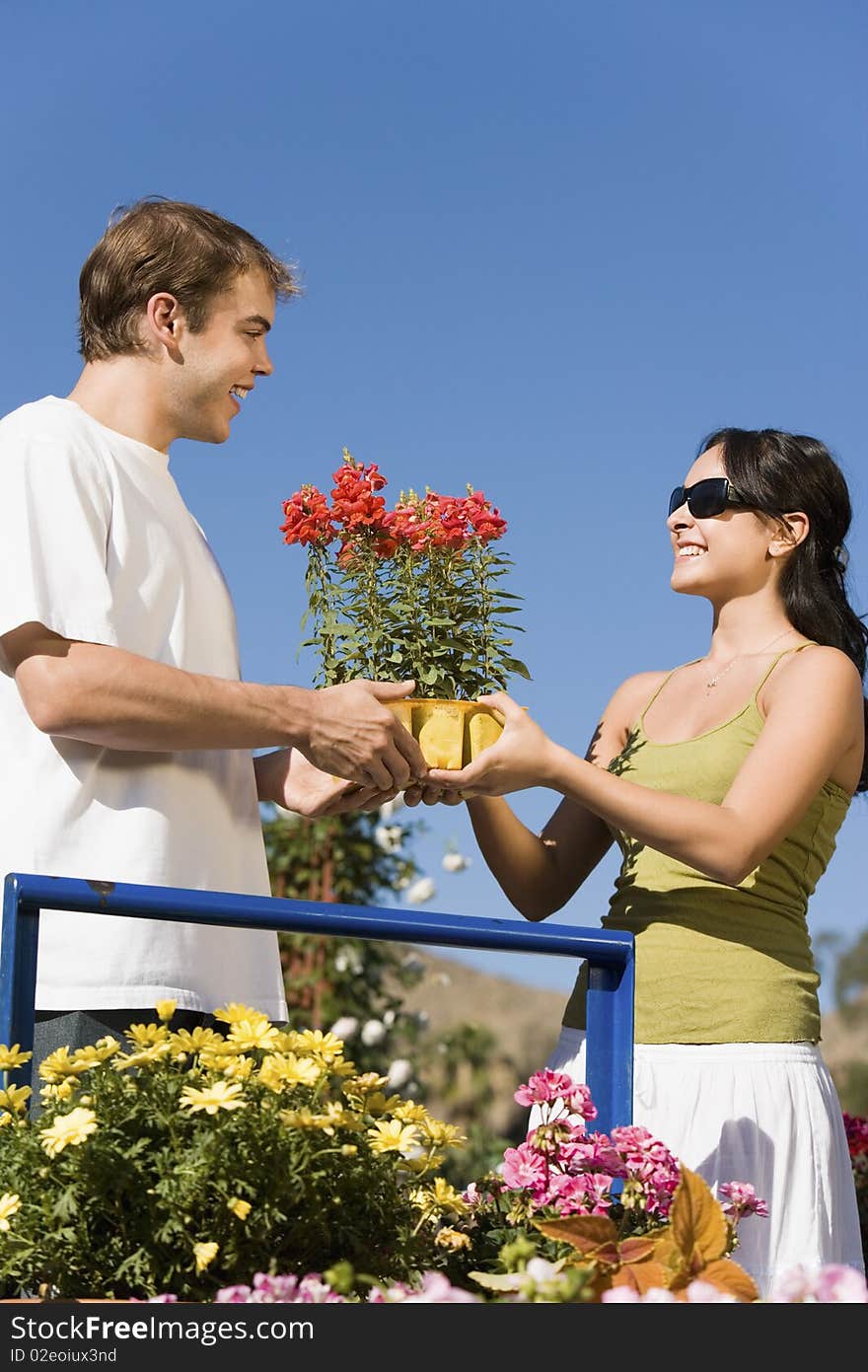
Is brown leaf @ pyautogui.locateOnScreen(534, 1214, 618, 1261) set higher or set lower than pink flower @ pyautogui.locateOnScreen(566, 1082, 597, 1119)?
lower

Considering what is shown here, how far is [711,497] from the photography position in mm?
2836

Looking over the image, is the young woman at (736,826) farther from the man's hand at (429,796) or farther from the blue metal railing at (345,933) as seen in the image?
the blue metal railing at (345,933)

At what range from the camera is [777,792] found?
243 centimetres

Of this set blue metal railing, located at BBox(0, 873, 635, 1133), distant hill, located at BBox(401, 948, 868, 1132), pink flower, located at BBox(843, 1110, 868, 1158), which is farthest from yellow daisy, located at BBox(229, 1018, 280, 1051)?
distant hill, located at BBox(401, 948, 868, 1132)

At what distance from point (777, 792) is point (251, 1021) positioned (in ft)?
3.39

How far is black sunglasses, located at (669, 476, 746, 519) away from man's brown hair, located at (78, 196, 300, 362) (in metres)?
0.91

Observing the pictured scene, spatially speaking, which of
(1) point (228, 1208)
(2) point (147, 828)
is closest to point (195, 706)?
(2) point (147, 828)

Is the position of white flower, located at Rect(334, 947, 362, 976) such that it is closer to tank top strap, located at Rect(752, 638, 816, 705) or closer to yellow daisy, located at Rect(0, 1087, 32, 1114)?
tank top strap, located at Rect(752, 638, 816, 705)

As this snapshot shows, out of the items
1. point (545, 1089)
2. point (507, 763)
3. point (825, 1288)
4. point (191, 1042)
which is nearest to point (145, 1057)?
point (191, 1042)

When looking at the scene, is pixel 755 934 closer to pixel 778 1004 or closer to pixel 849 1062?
pixel 778 1004

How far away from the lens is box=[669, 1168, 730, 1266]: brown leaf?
1.45m

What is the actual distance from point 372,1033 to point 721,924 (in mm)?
5508

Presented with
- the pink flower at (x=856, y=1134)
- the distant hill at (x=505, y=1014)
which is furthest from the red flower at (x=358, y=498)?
the distant hill at (x=505, y=1014)

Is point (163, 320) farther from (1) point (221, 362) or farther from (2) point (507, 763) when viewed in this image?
(2) point (507, 763)
